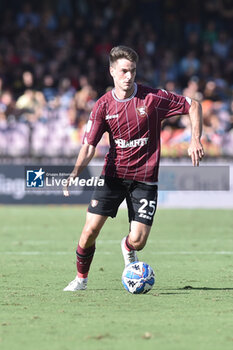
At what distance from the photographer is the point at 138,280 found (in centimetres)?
773

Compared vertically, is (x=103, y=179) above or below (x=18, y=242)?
above

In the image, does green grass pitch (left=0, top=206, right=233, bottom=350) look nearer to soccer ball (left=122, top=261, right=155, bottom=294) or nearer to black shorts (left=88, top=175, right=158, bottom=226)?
soccer ball (left=122, top=261, right=155, bottom=294)

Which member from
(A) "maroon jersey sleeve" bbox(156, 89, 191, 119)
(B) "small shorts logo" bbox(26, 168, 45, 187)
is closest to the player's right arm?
(A) "maroon jersey sleeve" bbox(156, 89, 191, 119)

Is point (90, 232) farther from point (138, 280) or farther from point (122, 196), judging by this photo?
point (138, 280)

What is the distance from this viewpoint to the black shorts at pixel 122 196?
7820 millimetres

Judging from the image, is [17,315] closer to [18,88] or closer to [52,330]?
[52,330]

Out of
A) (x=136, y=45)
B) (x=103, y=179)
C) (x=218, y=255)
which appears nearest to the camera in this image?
(x=103, y=179)

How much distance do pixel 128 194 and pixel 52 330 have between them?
2.42 m

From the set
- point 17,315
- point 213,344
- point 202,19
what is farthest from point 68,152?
point 213,344

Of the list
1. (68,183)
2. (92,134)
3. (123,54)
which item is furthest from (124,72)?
(68,183)

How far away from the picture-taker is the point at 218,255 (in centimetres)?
1116

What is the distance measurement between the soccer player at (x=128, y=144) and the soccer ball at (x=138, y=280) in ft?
0.95

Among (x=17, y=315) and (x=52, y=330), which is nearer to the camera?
(x=52, y=330)

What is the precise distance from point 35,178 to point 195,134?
72.5 inches
